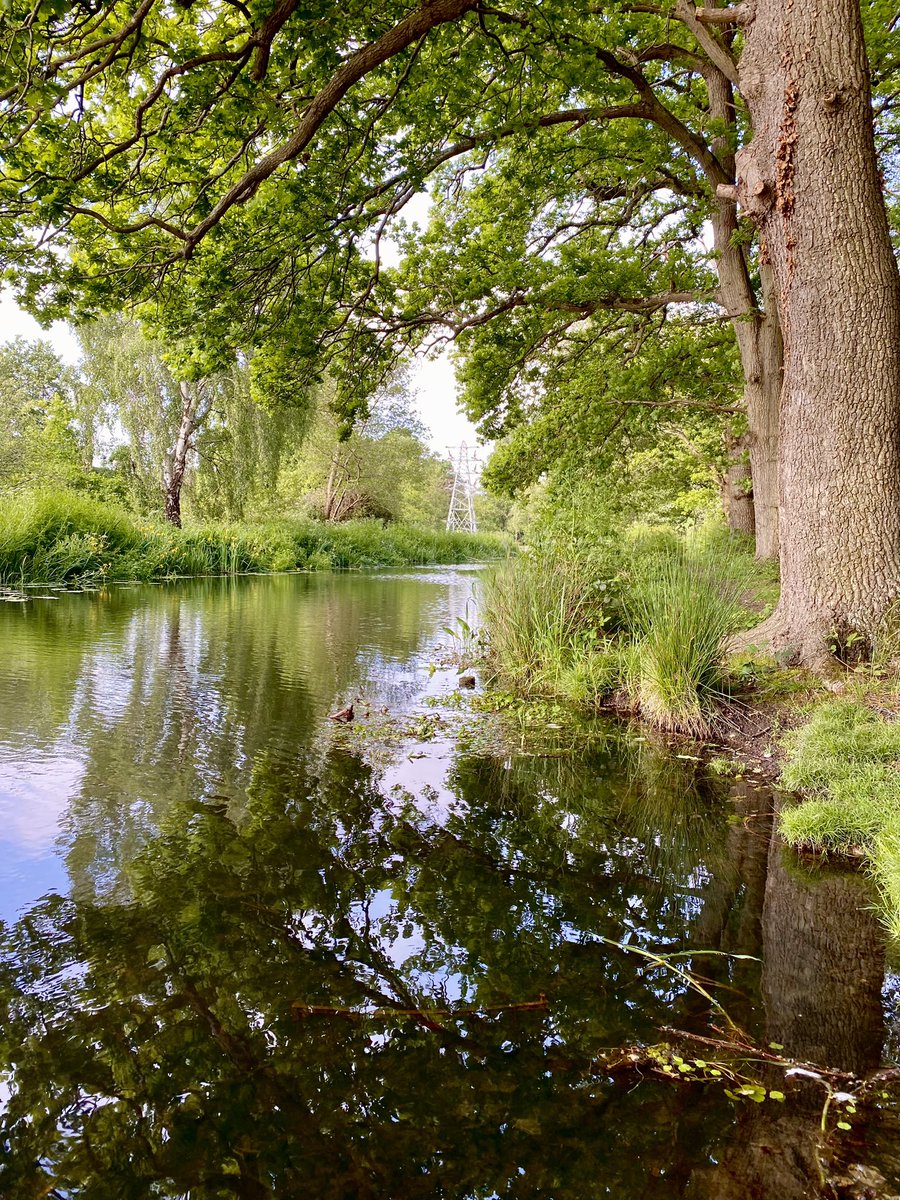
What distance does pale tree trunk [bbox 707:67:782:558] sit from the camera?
883 centimetres

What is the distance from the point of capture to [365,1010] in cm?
204

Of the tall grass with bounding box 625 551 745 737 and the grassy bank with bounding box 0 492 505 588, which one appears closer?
the tall grass with bounding box 625 551 745 737

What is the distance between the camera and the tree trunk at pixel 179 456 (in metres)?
22.3

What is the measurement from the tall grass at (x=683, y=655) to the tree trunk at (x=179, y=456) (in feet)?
65.5

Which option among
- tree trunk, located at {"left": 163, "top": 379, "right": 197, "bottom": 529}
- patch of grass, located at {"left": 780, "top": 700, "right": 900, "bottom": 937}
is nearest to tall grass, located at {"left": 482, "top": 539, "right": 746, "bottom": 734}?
patch of grass, located at {"left": 780, "top": 700, "right": 900, "bottom": 937}

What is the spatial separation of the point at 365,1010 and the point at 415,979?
0.70 ft

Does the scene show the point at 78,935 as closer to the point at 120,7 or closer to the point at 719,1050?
the point at 719,1050

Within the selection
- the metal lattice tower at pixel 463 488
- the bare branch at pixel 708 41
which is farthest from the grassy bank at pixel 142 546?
the metal lattice tower at pixel 463 488

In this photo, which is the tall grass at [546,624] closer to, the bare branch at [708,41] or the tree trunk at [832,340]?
the tree trunk at [832,340]

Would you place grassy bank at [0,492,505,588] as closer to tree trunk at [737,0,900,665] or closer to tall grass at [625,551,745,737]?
tall grass at [625,551,745,737]

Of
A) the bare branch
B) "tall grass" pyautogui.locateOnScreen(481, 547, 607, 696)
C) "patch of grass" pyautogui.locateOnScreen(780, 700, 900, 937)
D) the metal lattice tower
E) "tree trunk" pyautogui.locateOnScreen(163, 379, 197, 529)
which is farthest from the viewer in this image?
the metal lattice tower

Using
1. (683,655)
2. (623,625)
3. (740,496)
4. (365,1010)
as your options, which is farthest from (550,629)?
(740,496)

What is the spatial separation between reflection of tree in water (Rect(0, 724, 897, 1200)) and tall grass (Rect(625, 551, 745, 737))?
1672 mm

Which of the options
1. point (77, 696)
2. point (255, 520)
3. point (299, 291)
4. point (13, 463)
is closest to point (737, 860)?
point (77, 696)
